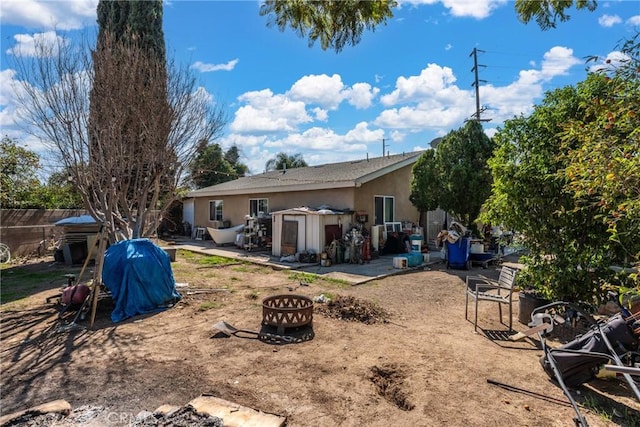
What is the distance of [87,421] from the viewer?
2824mm

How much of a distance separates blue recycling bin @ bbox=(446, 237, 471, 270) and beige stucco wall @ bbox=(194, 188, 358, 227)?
3552mm

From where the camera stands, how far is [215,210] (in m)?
18.3

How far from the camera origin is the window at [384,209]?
1268 cm

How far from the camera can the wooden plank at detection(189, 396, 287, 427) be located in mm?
2697

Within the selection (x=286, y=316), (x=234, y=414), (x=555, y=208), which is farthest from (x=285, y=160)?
(x=234, y=414)

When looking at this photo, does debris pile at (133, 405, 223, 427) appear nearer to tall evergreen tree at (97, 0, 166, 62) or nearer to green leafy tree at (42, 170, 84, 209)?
A: tall evergreen tree at (97, 0, 166, 62)

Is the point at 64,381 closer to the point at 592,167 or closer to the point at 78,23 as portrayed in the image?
the point at 592,167

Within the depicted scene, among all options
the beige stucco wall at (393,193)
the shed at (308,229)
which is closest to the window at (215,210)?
the shed at (308,229)

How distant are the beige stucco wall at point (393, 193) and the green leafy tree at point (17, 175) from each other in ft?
41.1

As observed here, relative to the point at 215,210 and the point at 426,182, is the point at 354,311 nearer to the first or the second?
the point at 426,182

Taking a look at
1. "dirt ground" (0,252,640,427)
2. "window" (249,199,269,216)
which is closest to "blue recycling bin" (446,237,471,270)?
"dirt ground" (0,252,640,427)

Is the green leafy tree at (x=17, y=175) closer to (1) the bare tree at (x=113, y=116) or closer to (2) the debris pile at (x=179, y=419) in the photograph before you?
(1) the bare tree at (x=113, y=116)

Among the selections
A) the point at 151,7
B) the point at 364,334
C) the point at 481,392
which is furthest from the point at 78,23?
the point at 481,392

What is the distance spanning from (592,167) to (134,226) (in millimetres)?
8440
